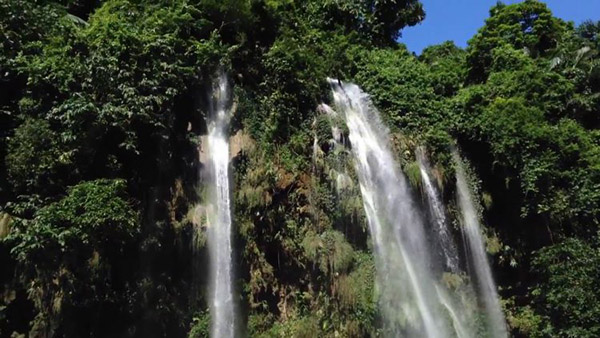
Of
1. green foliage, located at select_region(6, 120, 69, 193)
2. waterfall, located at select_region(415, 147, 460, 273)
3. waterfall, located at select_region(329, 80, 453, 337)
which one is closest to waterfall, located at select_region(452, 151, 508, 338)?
waterfall, located at select_region(415, 147, 460, 273)

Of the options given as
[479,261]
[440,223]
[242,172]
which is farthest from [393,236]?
[242,172]

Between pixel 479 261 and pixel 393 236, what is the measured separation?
3152mm

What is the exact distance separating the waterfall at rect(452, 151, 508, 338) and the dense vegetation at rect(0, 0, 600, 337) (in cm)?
47

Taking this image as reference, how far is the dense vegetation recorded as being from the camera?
35.3 feet

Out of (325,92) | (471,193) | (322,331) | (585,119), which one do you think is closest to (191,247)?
(322,331)

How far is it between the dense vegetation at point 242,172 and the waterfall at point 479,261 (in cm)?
47

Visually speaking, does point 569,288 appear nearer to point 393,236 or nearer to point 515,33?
point 393,236

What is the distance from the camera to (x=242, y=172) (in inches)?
499

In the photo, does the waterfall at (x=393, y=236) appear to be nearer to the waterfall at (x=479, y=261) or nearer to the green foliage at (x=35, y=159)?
the waterfall at (x=479, y=261)

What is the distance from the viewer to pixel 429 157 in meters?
15.2

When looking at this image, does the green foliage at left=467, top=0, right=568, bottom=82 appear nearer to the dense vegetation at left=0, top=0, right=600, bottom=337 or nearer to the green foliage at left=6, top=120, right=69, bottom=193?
the dense vegetation at left=0, top=0, right=600, bottom=337

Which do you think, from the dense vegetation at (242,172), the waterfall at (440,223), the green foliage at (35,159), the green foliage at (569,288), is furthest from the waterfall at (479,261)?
the green foliage at (35,159)

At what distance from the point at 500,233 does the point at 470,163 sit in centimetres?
216

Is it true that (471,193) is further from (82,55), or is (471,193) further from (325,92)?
(82,55)
